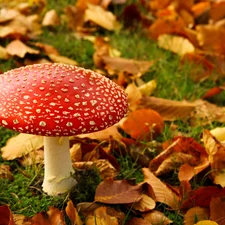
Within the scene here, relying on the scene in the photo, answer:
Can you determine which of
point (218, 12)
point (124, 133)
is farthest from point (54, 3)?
point (124, 133)

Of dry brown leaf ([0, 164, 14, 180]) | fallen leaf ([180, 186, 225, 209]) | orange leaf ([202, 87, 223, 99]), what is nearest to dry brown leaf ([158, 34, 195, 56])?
orange leaf ([202, 87, 223, 99])

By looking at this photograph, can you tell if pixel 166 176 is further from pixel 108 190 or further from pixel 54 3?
pixel 54 3

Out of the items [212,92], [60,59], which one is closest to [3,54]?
[60,59]

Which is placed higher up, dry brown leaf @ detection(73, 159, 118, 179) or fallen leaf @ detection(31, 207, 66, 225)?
fallen leaf @ detection(31, 207, 66, 225)

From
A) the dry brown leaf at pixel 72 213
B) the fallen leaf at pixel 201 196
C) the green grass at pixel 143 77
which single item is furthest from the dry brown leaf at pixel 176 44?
the dry brown leaf at pixel 72 213

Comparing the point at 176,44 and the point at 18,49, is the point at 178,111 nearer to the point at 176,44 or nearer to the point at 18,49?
the point at 176,44

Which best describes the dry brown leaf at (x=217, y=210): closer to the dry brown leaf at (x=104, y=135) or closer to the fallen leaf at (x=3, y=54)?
the dry brown leaf at (x=104, y=135)

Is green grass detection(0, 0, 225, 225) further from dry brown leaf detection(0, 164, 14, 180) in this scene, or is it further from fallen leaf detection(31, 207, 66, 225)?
fallen leaf detection(31, 207, 66, 225)
